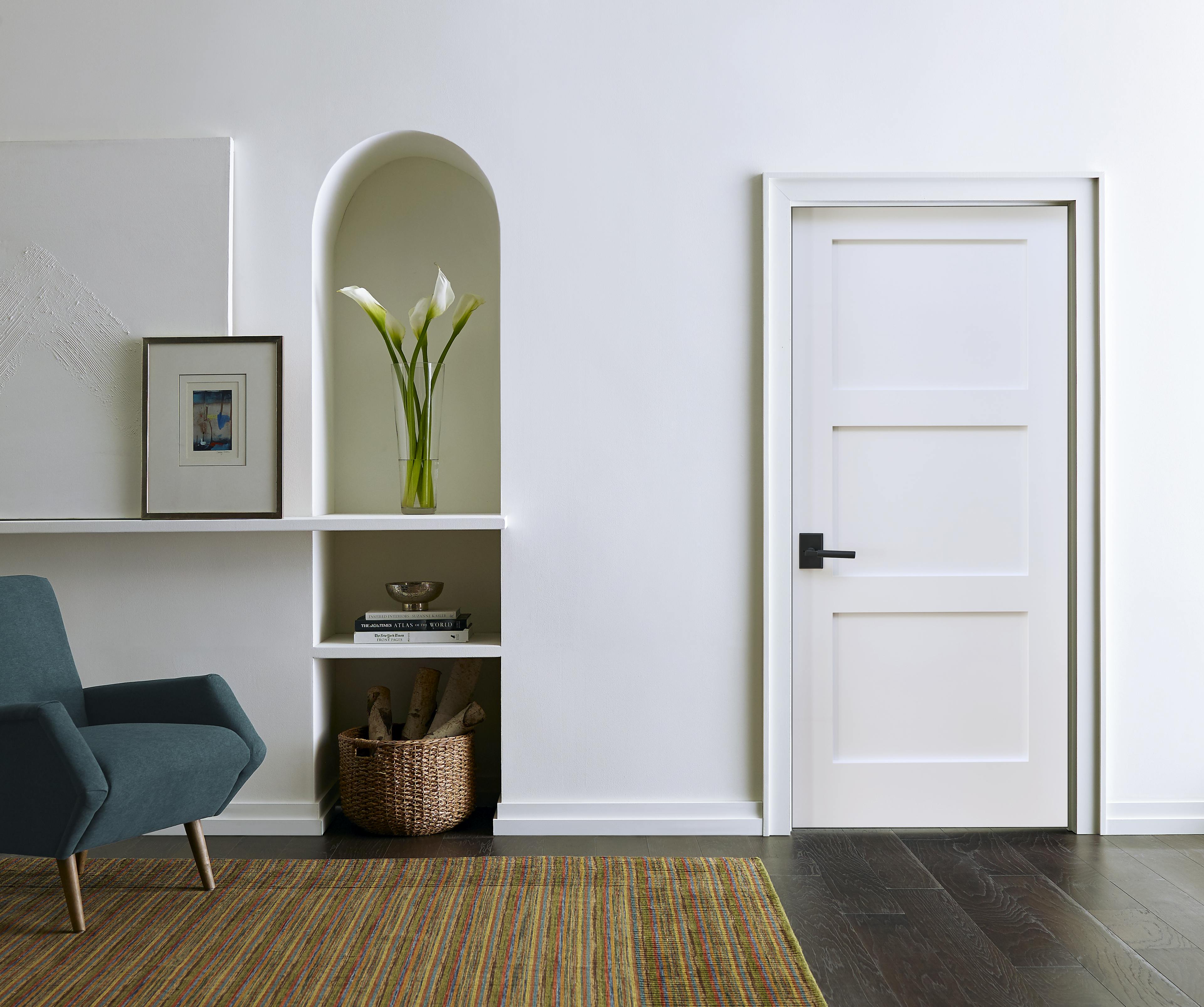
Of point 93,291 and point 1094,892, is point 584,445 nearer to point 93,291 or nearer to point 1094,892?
point 93,291

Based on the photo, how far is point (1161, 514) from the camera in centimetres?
283

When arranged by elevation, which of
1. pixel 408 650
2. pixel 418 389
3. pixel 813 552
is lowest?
pixel 408 650

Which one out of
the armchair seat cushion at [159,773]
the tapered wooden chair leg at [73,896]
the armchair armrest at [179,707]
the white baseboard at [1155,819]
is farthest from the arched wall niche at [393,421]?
the white baseboard at [1155,819]

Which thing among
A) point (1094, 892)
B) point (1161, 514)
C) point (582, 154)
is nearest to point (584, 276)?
point (582, 154)

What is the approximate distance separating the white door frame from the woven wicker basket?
936 millimetres

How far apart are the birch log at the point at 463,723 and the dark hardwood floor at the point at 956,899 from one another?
0.94ft

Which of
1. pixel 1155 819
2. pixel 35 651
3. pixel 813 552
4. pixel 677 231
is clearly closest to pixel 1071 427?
pixel 813 552

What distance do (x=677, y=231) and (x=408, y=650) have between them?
59.1 inches

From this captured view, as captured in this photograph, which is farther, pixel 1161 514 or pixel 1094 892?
pixel 1161 514

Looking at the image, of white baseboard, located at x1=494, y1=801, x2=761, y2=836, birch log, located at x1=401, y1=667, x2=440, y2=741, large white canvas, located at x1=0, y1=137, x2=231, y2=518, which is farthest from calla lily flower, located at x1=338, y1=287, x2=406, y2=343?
white baseboard, located at x1=494, y1=801, x2=761, y2=836

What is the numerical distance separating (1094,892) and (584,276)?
2.16 m

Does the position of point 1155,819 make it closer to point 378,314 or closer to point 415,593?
point 415,593

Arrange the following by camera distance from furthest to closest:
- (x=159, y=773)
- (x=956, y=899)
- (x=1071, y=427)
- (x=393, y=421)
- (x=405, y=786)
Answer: (x=393, y=421) < (x=1071, y=427) < (x=405, y=786) < (x=956, y=899) < (x=159, y=773)

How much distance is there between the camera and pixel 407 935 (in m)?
2.09
